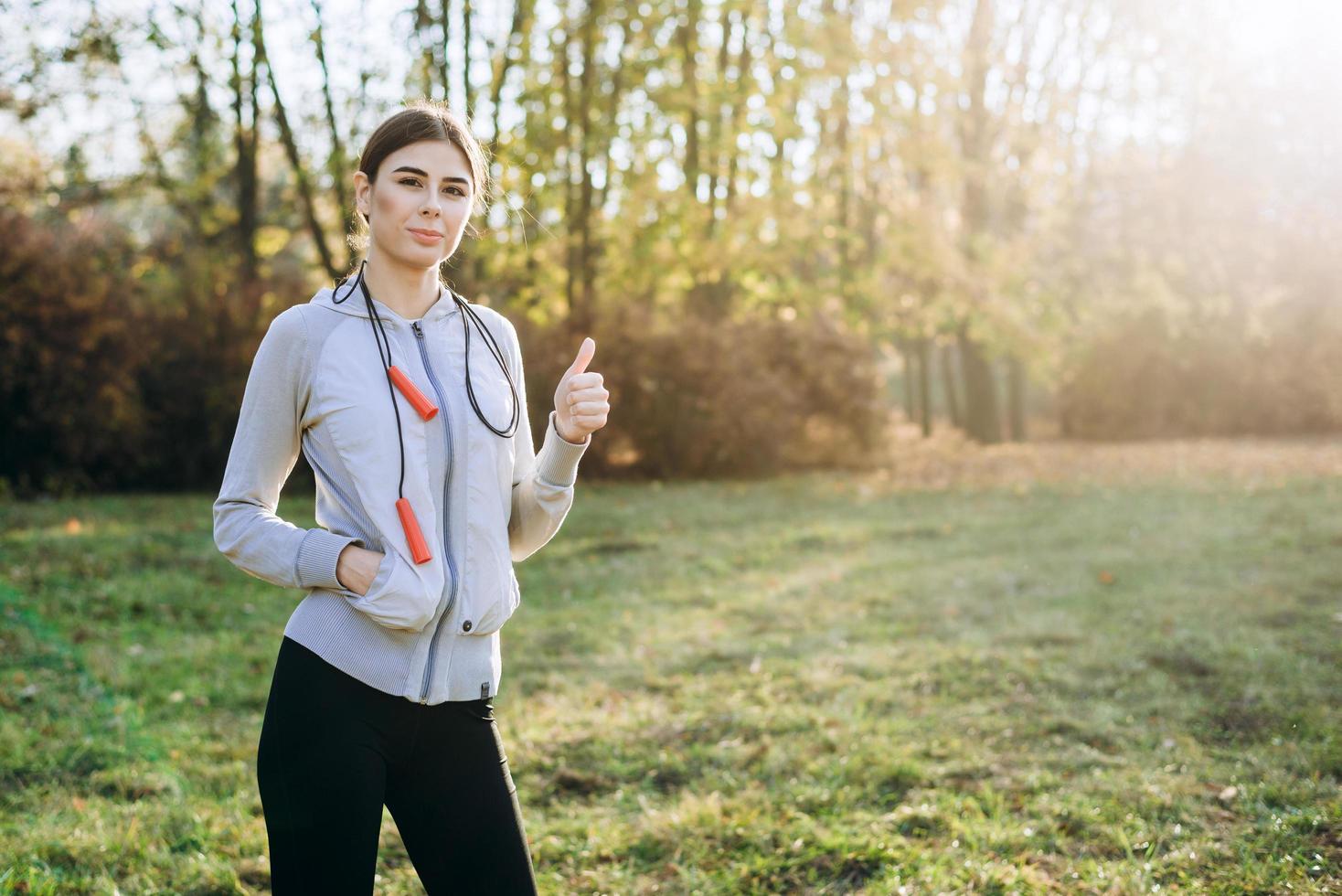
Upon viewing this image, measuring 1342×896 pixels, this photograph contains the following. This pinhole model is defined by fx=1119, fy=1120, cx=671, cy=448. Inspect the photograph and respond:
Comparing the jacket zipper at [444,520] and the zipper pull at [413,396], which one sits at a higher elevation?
the zipper pull at [413,396]

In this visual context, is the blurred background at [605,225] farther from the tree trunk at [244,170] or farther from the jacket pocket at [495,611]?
the jacket pocket at [495,611]

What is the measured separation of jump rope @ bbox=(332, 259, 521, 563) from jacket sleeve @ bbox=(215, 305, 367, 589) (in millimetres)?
114

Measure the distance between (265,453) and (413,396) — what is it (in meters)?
0.32

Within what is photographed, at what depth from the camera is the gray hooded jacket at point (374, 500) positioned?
2.17 metres

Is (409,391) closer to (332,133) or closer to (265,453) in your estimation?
(265,453)

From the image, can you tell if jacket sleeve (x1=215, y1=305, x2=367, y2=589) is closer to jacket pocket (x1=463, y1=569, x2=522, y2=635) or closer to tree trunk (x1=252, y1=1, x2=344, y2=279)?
jacket pocket (x1=463, y1=569, x2=522, y2=635)

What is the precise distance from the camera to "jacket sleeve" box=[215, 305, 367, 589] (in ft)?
7.19

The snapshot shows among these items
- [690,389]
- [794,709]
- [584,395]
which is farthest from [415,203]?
[690,389]

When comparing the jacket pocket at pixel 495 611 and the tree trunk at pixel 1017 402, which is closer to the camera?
Result: the jacket pocket at pixel 495 611

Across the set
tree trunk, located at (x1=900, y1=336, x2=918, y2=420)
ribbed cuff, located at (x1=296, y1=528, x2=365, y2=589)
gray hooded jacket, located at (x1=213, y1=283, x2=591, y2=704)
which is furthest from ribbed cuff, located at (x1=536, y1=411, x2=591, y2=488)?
tree trunk, located at (x1=900, y1=336, x2=918, y2=420)

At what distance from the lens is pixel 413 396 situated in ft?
7.28

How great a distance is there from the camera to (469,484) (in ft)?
7.48

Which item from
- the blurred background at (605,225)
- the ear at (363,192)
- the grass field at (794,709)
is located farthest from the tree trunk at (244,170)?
the ear at (363,192)

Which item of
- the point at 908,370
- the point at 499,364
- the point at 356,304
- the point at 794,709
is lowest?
the point at 794,709
